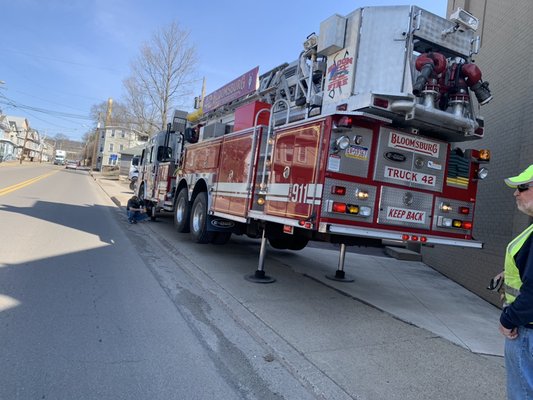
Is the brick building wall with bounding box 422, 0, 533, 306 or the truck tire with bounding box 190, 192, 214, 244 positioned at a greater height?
the brick building wall with bounding box 422, 0, 533, 306

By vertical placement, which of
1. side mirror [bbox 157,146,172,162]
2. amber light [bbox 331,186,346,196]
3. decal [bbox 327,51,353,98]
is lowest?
amber light [bbox 331,186,346,196]

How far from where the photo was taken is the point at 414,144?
230 inches

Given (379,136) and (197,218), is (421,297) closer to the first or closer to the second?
(379,136)

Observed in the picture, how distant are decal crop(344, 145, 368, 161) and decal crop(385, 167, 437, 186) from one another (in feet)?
1.25

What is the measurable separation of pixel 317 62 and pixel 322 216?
96.6 inches

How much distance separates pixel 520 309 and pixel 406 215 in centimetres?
362

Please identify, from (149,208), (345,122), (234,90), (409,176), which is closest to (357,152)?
(345,122)

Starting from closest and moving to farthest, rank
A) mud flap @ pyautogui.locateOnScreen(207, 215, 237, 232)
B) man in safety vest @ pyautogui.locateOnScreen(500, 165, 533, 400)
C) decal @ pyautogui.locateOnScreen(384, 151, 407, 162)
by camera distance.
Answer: man in safety vest @ pyautogui.locateOnScreen(500, 165, 533, 400)
decal @ pyautogui.locateOnScreen(384, 151, 407, 162)
mud flap @ pyautogui.locateOnScreen(207, 215, 237, 232)

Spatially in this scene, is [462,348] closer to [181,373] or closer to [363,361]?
[363,361]

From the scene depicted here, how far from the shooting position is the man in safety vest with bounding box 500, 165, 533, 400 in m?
2.29

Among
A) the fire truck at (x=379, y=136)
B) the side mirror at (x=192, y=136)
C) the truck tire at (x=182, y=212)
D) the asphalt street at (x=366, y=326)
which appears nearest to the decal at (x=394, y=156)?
the fire truck at (x=379, y=136)

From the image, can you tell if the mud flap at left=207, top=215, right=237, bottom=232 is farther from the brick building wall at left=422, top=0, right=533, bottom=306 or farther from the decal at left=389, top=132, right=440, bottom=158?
the brick building wall at left=422, top=0, right=533, bottom=306

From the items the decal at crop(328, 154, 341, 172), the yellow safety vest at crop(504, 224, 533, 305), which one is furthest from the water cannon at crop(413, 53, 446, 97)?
the yellow safety vest at crop(504, 224, 533, 305)

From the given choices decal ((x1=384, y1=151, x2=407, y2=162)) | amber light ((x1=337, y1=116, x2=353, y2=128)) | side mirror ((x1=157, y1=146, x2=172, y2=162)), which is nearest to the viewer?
amber light ((x1=337, y1=116, x2=353, y2=128))
